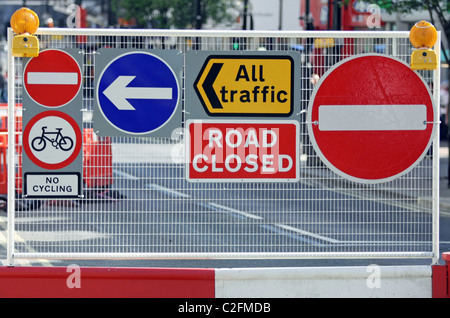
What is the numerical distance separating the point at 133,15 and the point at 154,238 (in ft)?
131

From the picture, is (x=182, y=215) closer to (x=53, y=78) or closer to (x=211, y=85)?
(x=211, y=85)

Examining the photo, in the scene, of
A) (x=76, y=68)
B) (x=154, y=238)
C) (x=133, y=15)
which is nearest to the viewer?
(x=76, y=68)

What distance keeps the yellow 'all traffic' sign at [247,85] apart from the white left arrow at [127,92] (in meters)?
0.25

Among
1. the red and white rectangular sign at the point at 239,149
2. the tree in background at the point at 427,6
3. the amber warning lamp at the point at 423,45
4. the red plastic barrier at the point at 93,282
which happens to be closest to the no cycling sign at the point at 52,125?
the red plastic barrier at the point at 93,282

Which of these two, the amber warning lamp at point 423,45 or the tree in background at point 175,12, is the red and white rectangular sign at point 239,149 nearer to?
the amber warning lamp at point 423,45

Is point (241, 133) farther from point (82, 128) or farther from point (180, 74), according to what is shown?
point (82, 128)

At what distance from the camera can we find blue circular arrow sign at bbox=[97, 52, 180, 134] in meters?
6.71

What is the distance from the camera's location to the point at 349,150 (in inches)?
271

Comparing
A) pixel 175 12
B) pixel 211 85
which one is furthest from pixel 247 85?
pixel 175 12

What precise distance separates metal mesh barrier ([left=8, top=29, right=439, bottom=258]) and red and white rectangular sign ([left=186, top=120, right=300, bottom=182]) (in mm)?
99

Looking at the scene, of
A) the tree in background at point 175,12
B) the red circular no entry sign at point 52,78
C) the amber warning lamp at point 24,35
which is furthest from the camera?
the tree in background at point 175,12

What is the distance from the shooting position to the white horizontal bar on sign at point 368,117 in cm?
686
